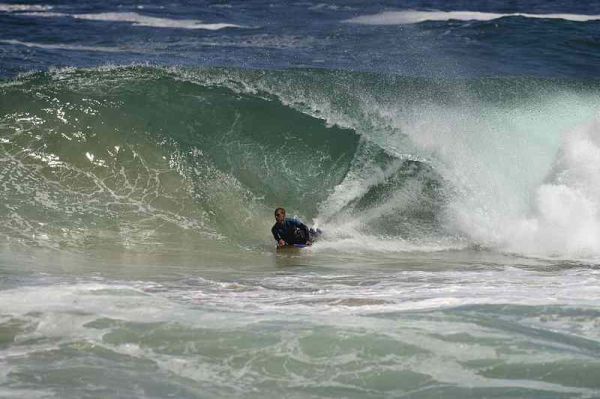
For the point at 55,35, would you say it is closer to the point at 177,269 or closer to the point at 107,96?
the point at 107,96

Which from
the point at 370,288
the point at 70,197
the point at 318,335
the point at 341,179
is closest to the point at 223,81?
the point at 341,179

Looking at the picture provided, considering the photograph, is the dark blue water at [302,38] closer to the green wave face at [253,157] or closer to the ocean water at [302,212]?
the ocean water at [302,212]

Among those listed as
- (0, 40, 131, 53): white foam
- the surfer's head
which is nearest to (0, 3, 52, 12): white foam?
(0, 40, 131, 53): white foam

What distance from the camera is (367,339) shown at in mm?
6777

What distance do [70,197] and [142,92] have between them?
3.28 m

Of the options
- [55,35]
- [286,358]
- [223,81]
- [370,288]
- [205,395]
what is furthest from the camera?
[55,35]

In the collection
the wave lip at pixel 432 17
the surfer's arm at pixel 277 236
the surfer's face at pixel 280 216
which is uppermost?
the wave lip at pixel 432 17

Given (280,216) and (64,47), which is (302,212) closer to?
(280,216)

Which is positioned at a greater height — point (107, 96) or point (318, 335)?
point (107, 96)

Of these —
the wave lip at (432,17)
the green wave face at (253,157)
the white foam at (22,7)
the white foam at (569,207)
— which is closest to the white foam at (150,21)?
the white foam at (22,7)

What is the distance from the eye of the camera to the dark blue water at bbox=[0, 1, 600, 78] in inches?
794

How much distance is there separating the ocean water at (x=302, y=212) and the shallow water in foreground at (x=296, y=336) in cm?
2

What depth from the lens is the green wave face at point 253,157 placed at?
1249 centimetres

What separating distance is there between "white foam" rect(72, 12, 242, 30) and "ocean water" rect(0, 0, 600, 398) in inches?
39.7
